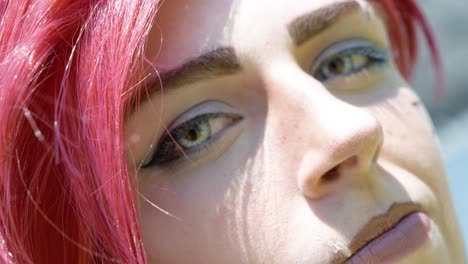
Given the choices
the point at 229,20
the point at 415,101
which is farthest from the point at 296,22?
the point at 415,101

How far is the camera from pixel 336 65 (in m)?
0.95

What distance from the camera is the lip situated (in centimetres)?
80

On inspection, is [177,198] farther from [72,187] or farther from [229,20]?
[229,20]

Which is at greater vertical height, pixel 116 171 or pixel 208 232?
pixel 116 171

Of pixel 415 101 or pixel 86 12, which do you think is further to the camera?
pixel 415 101

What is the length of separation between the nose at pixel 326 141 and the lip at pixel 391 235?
49 millimetres

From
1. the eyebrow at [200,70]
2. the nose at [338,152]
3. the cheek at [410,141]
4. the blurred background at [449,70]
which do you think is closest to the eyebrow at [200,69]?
the eyebrow at [200,70]

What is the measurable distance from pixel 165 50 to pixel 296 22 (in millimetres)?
170

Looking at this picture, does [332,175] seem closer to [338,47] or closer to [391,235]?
[391,235]

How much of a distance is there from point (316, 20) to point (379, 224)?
0.27m

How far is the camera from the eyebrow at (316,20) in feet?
2.87

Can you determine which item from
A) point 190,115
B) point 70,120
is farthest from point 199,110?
point 70,120

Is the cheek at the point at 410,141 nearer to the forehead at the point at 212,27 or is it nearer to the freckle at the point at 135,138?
the forehead at the point at 212,27

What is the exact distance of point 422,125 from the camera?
0.99m
